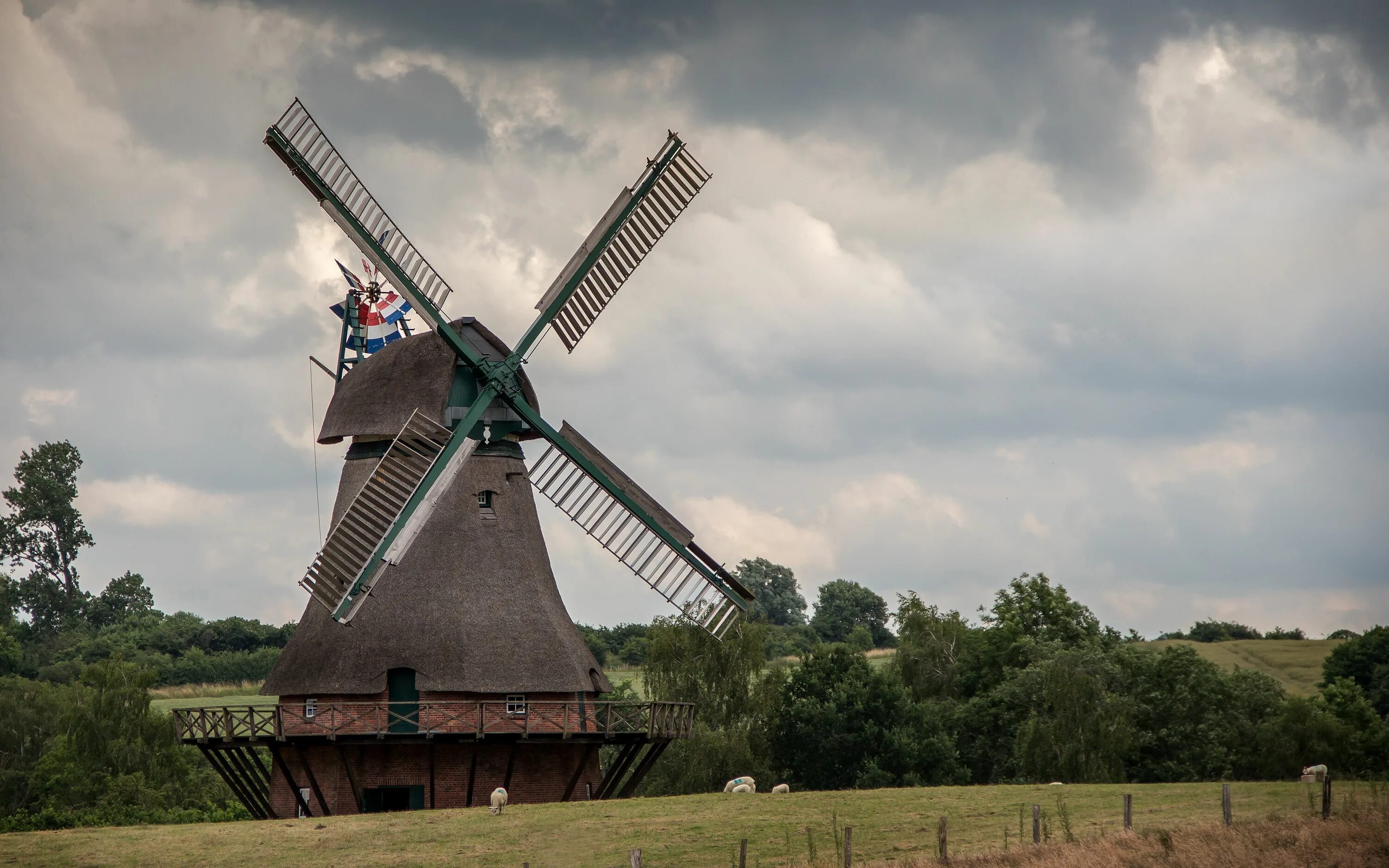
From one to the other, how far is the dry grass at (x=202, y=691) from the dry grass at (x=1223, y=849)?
53535 mm

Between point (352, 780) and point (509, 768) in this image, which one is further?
point (509, 768)

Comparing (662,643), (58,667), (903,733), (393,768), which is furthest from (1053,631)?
(58,667)

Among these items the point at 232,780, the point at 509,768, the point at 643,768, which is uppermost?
the point at 643,768

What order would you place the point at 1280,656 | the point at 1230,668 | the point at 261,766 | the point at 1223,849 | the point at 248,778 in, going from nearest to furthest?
the point at 1223,849 < the point at 248,778 < the point at 261,766 < the point at 1230,668 < the point at 1280,656

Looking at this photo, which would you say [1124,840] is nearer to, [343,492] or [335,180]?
[343,492]

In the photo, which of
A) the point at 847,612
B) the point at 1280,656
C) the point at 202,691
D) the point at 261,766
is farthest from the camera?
the point at 847,612

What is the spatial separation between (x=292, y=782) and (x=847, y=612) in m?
80.4

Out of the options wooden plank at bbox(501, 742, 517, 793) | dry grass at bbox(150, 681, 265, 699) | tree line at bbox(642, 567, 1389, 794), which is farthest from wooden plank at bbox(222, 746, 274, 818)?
dry grass at bbox(150, 681, 265, 699)

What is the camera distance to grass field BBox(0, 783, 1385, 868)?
2300 centimetres

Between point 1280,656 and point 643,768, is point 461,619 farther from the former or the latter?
point 1280,656

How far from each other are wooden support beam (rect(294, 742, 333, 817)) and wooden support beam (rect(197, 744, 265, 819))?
1.59 meters

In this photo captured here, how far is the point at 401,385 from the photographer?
30297 mm

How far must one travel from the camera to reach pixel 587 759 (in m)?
30.5

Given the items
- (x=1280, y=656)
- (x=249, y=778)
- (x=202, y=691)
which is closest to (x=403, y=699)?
(x=249, y=778)
